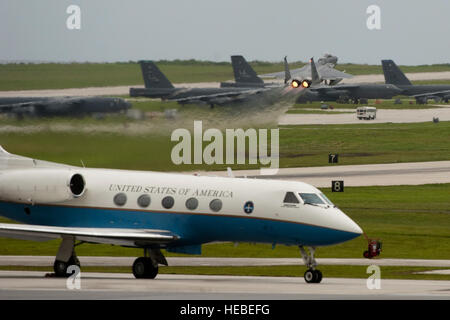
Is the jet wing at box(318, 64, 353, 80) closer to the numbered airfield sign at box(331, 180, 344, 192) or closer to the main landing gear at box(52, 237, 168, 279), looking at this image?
the numbered airfield sign at box(331, 180, 344, 192)

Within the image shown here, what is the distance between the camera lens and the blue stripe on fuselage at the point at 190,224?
39.4 metres

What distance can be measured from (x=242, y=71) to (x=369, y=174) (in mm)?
95112

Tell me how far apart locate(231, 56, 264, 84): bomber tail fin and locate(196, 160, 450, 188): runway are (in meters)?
83.8

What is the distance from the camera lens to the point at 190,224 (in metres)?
41.1

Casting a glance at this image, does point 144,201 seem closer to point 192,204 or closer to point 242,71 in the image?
point 192,204

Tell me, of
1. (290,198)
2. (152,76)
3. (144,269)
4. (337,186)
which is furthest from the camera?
(152,76)

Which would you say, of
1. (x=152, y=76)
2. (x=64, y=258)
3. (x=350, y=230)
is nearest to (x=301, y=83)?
(x=350, y=230)

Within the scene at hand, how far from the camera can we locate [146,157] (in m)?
52.1

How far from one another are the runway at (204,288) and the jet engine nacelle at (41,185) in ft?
9.41

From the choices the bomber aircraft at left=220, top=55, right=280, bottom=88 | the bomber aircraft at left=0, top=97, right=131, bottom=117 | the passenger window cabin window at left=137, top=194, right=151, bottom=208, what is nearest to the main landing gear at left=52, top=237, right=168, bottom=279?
the passenger window cabin window at left=137, top=194, right=151, bottom=208

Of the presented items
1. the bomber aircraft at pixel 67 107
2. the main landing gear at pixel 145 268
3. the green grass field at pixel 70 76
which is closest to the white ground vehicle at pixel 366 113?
the green grass field at pixel 70 76

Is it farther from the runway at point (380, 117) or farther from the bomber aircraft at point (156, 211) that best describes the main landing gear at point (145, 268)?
the runway at point (380, 117)
